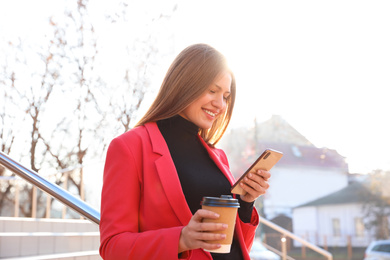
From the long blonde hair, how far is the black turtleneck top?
0.23 ft

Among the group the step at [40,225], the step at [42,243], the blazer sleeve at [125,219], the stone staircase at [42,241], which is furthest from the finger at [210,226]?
the step at [40,225]

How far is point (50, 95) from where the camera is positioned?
6.91 metres

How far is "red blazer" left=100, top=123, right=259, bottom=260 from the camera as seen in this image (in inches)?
41.6

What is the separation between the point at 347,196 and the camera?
26.5m

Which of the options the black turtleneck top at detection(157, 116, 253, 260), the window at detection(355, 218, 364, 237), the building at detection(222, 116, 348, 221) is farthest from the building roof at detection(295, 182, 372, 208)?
the black turtleneck top at detection(157, 116, 253, 260)

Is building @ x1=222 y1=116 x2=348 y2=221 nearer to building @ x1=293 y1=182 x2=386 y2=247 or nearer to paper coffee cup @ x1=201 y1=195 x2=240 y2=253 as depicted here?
building @ x1=293 y1=182 x2=386 y2=247

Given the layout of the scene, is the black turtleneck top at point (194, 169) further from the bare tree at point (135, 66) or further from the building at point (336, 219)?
the building at point (336, 219)

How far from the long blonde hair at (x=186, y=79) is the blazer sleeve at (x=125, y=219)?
0.23 meters

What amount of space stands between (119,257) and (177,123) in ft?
1.87

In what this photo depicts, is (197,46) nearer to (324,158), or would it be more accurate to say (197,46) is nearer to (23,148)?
(23,148)

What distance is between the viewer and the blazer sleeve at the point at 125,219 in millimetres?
1041

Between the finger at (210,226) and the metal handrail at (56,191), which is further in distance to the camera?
the metal handrail at (56,191)

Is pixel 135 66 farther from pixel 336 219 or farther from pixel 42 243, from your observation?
pixel 336 219

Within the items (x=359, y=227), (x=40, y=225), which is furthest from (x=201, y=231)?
(x=359, y=227)
